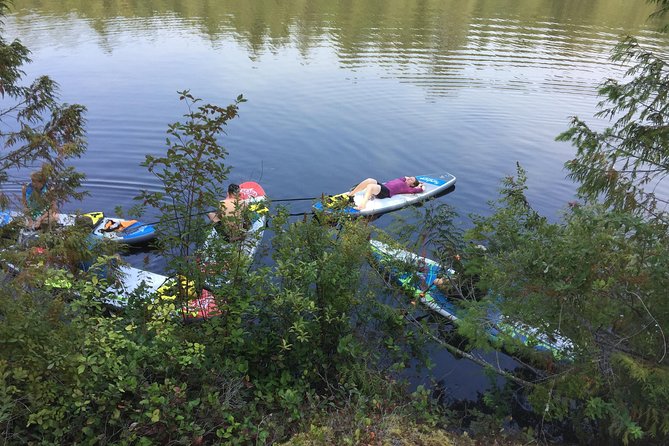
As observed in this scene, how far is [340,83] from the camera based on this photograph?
886 inches

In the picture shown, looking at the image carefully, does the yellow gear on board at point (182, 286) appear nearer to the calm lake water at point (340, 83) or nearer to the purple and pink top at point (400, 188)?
the calm lake water at point (340, 83)

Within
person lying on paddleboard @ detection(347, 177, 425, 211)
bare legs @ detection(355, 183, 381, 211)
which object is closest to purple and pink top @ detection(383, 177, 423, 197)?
person lying on paddleboard @ detection(347, 177, 425, 211)

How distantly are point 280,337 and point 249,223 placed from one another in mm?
1435

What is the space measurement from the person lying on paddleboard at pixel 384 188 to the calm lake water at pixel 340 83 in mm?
857

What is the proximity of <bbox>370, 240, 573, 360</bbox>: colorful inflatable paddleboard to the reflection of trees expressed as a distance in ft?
59.0

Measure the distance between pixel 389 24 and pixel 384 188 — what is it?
25658 millimetres

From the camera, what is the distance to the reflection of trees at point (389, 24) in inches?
1077

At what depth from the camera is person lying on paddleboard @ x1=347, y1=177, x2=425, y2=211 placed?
12.6 metres

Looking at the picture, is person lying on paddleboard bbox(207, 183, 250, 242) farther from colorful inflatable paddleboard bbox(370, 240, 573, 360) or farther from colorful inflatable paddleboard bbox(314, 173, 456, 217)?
colorful inflatable paddleboard bbox(314, 173, 456, 217)

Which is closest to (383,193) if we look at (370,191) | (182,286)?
(370,191)

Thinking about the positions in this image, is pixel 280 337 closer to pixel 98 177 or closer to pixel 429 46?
pixel 98 177

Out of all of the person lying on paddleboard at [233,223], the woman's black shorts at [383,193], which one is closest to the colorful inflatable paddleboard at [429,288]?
Result: the person lying on paddleboard at [233,223]

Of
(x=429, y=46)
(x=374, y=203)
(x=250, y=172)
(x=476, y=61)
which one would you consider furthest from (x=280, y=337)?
(x=429, y=46)

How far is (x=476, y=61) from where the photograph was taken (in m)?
25.8
